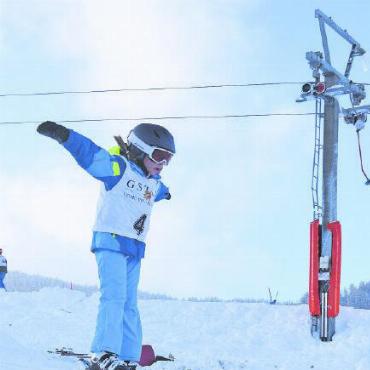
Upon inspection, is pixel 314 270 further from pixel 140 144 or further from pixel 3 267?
pixel 3 267

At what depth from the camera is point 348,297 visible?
7919 centimetres

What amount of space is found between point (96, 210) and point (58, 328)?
698cm

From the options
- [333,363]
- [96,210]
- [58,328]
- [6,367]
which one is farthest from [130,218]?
[58,328]

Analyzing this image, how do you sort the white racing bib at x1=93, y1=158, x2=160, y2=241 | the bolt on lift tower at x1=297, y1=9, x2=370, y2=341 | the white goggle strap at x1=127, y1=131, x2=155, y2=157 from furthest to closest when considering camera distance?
the bolt on lift tower at x1=297, y1=9, x2=370, y2=341, the white goggle strap at x1=127, y1=131, x2=155, y2=157, the white racing bib at x1=93, y1=158, x2=160, y2=241

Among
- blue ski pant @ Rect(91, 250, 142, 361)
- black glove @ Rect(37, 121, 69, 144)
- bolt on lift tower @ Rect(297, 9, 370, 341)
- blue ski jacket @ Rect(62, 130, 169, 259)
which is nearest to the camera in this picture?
black glove @ Rect(37, 121, 69, 144)

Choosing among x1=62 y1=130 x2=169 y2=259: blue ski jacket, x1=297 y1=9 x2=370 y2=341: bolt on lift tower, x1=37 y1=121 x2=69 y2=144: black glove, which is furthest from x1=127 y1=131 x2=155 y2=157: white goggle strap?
x1=297 y1=9 x2=370 y2=341: bolt on lift tower

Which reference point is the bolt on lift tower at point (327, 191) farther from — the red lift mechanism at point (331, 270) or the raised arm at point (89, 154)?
the raised arm at point (89, 154)

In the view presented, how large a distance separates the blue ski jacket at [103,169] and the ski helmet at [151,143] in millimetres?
144

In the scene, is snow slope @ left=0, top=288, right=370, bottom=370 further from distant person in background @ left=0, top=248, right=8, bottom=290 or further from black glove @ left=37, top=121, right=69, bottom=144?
distant person in background @ left=0, top=248, right=8, bottom=290

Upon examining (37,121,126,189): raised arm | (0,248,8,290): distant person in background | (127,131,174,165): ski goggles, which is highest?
(0,248,8,290): distant person in background

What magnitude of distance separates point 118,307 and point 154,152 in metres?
1.25

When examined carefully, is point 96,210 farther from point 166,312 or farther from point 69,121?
point 69,121

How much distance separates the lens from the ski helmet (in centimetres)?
485

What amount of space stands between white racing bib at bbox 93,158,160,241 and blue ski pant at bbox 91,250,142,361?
197 mm
